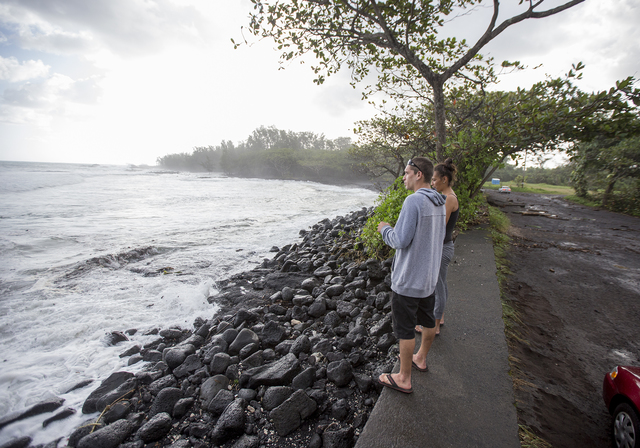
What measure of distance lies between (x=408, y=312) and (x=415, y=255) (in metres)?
0.46

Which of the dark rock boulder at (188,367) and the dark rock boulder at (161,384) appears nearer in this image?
the dark rock boulder at (161,384)

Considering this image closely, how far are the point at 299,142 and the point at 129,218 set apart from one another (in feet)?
196

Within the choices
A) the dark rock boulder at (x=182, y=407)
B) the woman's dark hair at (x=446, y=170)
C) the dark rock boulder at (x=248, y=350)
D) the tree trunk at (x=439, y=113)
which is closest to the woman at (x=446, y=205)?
the woman's dark hair at (x=446, y=170)

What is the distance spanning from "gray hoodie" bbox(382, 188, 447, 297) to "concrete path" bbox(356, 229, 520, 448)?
879mm

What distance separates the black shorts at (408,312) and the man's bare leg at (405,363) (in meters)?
0.05

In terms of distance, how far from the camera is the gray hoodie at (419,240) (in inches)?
78.4

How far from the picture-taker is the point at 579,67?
4.32 m

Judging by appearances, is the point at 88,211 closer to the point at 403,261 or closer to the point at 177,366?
the point at 177,366

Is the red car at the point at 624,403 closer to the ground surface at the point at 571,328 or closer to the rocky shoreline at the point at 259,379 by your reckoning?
the ground surface at the point at 571,328

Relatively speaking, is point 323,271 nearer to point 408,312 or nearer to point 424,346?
point 424,346

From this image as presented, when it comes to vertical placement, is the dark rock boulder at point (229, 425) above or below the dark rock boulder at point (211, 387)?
above

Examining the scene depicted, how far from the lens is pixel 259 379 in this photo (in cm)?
267

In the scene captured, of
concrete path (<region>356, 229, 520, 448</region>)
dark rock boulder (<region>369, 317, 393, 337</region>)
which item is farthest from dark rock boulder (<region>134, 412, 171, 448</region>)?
dark rock boulder (<region>369, 317, 393, 337</region>)

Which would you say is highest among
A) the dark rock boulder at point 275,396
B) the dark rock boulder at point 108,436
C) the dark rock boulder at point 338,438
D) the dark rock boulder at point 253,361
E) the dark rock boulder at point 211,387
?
the dark rock boulder at point 338,438
